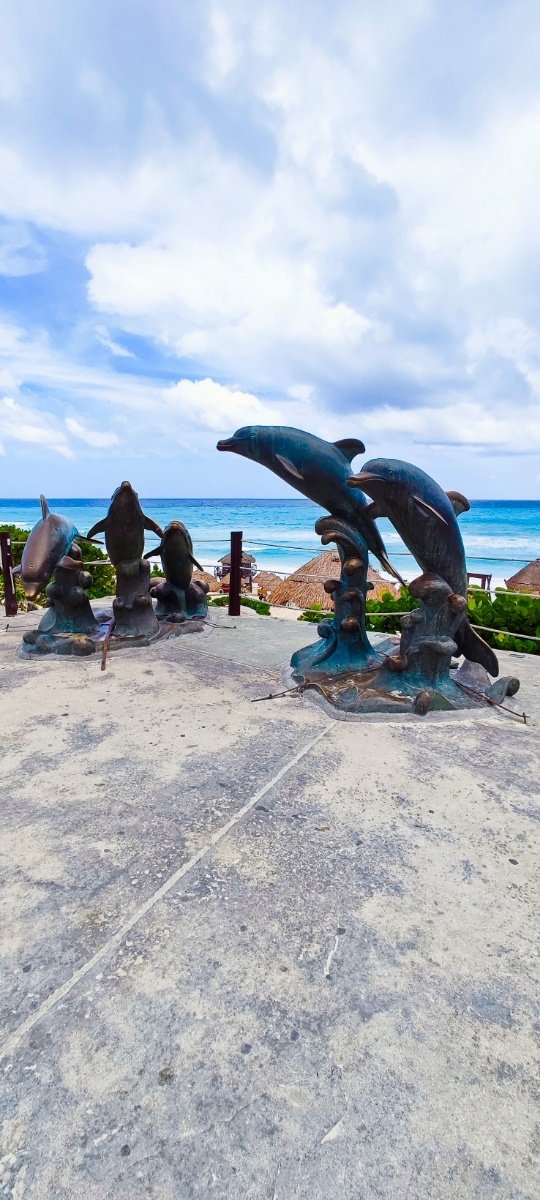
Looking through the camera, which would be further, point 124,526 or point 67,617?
point 67,617

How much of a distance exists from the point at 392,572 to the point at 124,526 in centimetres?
252

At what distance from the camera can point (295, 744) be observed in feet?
10.9

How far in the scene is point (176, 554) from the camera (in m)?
6.00

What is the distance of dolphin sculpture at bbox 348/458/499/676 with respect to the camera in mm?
3689

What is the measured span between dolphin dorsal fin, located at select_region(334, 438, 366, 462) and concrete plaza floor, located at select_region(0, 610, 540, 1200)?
2235 millimetres

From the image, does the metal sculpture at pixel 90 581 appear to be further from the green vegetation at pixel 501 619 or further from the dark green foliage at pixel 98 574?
the dark green foliage at pixel 98 574

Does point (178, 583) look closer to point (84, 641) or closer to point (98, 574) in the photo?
point (84, 641)

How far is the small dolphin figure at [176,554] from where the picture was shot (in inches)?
231

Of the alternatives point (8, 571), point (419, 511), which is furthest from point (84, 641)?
point (419, 511)

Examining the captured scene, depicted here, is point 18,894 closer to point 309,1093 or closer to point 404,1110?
point 309,1093

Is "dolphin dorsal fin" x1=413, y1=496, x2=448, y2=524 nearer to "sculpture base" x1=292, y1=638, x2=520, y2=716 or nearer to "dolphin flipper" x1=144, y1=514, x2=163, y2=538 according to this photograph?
"sculpture base" x1=292, y1=638, x2=520, y2=716

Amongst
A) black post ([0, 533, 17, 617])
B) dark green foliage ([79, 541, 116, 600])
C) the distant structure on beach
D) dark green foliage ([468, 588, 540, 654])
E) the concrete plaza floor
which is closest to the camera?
the concrete plaza floor

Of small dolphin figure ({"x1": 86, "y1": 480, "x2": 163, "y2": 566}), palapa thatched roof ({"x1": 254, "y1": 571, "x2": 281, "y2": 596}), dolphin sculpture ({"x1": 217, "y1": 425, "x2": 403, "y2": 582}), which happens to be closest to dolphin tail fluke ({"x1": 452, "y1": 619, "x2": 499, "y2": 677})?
dolphin sculpture ({"x1": 217, "y1": 425, "x2": 403, "y2": 582})

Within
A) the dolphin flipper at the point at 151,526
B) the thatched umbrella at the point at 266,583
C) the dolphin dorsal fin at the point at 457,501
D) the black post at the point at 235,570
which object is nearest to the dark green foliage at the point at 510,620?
the dolphin dorsal fin at the point at 457,501
